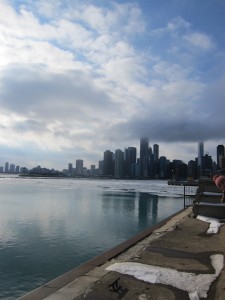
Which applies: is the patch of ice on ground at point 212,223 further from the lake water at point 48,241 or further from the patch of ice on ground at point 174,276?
the patch of ice on ground at point 174,276

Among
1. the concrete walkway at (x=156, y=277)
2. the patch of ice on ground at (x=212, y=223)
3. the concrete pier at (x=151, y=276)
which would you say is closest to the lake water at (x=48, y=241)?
the concrete pier at (x=151, y=276)

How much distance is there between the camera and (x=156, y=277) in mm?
9367

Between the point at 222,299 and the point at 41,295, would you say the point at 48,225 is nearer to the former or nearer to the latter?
the point at 41,295

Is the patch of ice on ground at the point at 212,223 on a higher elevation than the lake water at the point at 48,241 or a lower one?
higher

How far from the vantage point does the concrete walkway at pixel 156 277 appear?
822 centimetres

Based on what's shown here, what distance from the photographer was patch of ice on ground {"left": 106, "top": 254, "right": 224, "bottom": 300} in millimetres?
8504

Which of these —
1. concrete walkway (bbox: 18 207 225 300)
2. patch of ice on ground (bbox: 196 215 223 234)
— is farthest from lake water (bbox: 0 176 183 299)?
patch of ice on ground (bbox: 196 215 223 234)

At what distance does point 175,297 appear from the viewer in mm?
7984

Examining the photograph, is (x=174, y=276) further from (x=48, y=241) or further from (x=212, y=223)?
(x=48, y=241)

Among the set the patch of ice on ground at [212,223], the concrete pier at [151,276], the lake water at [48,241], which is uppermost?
the patch of ice on ground at [212,223]

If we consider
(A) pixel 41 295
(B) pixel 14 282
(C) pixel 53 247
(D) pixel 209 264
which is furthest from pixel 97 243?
(A) pixel 41 295

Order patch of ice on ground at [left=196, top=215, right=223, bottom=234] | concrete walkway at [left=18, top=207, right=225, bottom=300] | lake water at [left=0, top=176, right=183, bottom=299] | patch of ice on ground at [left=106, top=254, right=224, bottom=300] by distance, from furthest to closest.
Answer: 1. patch of ice on ground at [left=196, top=215, right=223, bottom=234]
2. lake water at [left=0, top=176, right=183, bottom=299]
3. patch of ice on ground at [left=106, top=254, right=224, bottom=300]
4. concrete walkway at [left=18, top=207, right=225, bottom=300]

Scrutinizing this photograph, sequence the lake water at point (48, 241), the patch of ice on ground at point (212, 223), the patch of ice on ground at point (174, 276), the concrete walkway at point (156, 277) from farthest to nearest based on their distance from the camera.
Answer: the patch of ice on ground at point (212, 223)
the lake water at point (48, 241)
the patch of ice on ground at point (174, 276)
the concrete walkway at point (156, 277)

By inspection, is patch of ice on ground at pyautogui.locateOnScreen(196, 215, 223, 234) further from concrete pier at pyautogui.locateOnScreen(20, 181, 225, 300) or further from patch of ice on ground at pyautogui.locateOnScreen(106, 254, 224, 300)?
patch of ice on ground at pyautogui.locateOnScreen(106, 254, 224, 300)
